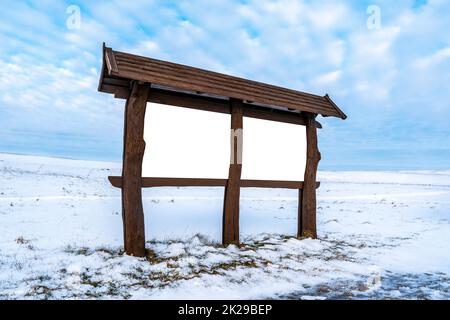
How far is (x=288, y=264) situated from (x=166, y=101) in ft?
13.8

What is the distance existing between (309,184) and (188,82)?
4737mm

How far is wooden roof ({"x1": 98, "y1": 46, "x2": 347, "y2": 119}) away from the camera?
646cm

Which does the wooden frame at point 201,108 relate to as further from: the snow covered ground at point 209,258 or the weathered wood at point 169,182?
the snow covered ground at point 209,258

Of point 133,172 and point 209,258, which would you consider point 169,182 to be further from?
point 209,258

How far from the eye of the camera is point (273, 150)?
891 cm

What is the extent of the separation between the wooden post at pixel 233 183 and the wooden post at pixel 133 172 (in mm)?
2160

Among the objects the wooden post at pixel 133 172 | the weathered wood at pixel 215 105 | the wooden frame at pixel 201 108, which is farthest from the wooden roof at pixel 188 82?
the wooden post at pixel 133 172

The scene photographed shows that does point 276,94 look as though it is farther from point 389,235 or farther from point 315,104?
point 389,235

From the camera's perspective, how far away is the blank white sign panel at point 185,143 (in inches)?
272

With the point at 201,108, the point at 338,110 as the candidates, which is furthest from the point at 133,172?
the point at 338,110

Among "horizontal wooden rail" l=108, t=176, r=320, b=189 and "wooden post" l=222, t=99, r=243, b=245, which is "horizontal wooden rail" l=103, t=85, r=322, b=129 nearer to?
"wooden post" l=222, t=99, r=243, b=245

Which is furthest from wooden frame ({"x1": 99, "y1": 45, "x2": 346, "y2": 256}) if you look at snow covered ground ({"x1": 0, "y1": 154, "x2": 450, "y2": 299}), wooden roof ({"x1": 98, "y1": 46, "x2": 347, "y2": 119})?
snow covered ground ({"x1": 0, "y1": 154, "x2": 450, "y2": 299})

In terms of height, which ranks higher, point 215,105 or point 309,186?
point 215,105
